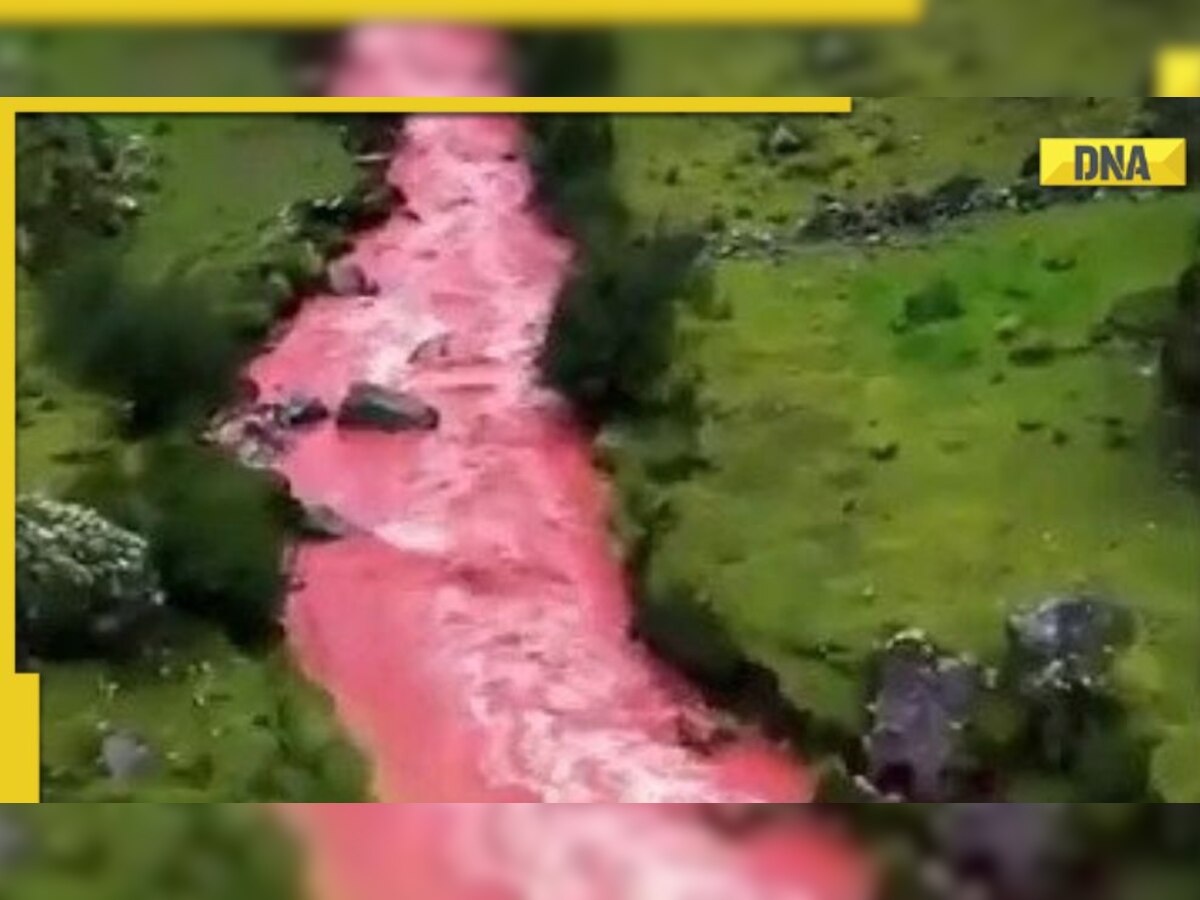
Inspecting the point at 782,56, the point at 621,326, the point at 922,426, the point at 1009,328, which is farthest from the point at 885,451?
the point at 782,56

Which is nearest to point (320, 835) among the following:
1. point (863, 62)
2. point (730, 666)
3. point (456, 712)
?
point (456, 712)

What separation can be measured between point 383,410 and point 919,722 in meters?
0.59

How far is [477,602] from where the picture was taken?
3.20 meters

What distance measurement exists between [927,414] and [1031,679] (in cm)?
27

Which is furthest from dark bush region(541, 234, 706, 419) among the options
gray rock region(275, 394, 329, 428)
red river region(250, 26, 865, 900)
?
gray rock region(275, 394, 329, 428)

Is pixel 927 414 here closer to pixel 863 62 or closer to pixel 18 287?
pixel 863 62

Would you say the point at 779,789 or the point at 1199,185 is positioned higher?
the point at 1199,185

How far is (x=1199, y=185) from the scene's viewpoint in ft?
10.5

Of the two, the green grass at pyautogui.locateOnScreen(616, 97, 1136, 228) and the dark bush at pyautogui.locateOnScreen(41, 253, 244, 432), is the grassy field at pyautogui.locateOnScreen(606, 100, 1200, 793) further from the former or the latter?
the dark bush at pyautogui.locateOnScreen(41, 253, 244, 432)

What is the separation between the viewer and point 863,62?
3.15 metres

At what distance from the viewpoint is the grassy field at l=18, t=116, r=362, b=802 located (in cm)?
312

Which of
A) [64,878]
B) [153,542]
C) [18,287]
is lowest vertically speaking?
[64,878]

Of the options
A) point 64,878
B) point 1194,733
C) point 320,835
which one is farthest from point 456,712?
point 1194,733

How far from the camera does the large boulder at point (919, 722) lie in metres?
3.13
